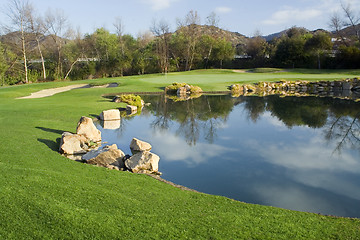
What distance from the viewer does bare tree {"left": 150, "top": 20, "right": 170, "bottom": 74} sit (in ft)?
145

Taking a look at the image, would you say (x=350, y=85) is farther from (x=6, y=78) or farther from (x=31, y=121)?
(x=6, y=78)

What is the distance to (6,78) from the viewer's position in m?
33.9

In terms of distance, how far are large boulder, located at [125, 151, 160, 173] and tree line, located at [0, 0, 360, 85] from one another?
31.6m

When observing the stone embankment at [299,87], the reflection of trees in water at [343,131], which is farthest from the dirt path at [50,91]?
the reflection of trees in water at [343,131]

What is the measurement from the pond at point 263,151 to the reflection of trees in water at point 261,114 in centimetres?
4

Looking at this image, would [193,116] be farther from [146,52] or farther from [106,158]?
[146,52]

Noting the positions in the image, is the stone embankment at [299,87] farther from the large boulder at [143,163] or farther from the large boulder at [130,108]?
the large boulder at [143,163]

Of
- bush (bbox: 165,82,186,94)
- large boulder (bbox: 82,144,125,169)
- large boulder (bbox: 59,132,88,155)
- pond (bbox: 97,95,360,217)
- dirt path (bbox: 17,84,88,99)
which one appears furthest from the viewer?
bush (bbox: 165,82,186,94)

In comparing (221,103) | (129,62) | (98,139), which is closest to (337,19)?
Answer: (129,62)

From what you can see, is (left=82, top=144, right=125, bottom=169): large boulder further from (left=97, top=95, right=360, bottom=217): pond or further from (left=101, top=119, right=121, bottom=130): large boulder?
(left=101, top=119, right=121, bottom=130): large boulder

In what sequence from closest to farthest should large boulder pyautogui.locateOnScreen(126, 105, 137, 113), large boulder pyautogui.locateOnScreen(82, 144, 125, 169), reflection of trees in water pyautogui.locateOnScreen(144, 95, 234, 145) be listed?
large boulder pyautogui.locateOnScreen(82, 144, 125, 169) → reflection of trees in water pyautogui.locateOnScreen(144, 95, 234, 145) → large boulder pyautogui.locateOnScreen(126, 105, 137, 113)

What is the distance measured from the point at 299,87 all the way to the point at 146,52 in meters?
25.3

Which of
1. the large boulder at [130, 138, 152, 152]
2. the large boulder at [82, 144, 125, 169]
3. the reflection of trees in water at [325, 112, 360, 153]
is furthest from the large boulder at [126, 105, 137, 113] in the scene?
the reflection of trees in water at [325, 112, 360, 153]

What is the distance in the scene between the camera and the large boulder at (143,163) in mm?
6886
